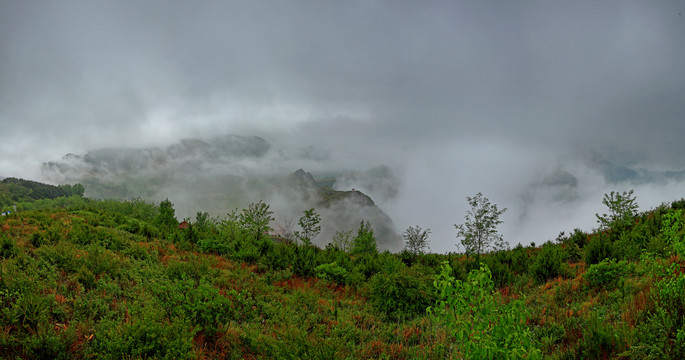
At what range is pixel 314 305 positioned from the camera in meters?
9.04

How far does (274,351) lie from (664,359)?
19.1 ft

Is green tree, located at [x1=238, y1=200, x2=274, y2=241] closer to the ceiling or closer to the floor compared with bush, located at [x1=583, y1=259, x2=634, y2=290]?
closer to the ceiling

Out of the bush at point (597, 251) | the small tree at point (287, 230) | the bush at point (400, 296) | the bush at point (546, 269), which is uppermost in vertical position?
the small tree at point (287, 230)

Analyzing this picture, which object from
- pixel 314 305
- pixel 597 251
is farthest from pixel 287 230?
pixel 597 251

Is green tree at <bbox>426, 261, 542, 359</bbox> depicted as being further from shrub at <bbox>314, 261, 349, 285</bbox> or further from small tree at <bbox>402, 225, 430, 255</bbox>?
small tree at <bbox>402, 225, 430, 255</bbox>

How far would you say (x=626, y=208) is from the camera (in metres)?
21.3

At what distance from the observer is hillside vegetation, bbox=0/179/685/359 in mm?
4707

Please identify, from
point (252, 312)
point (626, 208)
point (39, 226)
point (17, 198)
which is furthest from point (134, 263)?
point (17, 198)

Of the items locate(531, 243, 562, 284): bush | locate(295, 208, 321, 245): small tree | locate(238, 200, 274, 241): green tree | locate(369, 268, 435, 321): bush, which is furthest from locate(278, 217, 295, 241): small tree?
locate(531, 243, 562, 284): bush

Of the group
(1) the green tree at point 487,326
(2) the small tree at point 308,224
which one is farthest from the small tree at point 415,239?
(1) the green tree at point 487,326

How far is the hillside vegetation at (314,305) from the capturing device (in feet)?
15.4

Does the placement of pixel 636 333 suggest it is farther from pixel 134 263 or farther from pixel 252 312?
pixel 134 263

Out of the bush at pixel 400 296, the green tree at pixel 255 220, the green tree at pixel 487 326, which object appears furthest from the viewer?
the green tree at pixel 255 220

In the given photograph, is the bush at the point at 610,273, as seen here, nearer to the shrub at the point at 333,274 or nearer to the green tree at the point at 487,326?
the green tree at the point at 487,326
